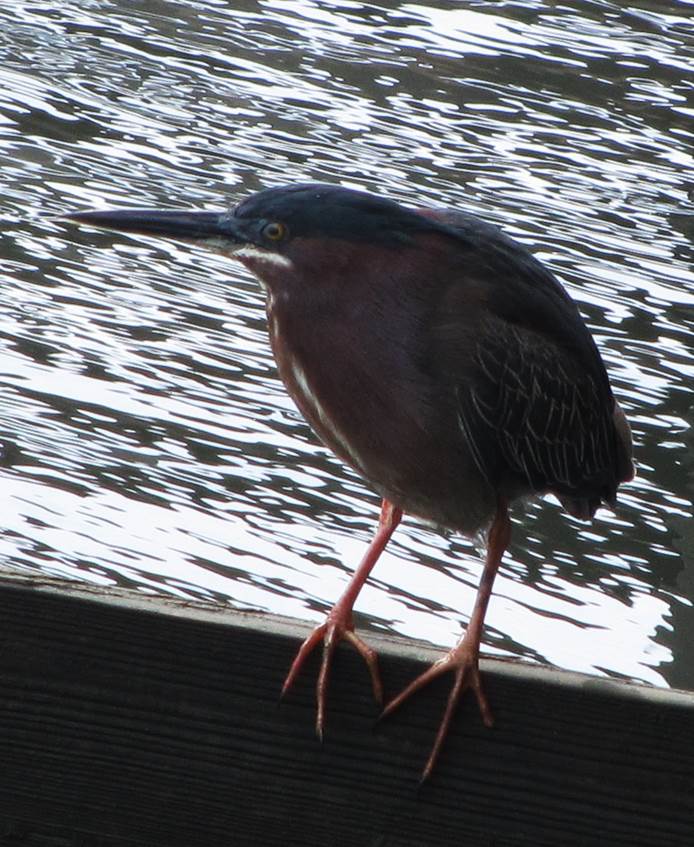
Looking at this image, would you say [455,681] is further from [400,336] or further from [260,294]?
[260,294]

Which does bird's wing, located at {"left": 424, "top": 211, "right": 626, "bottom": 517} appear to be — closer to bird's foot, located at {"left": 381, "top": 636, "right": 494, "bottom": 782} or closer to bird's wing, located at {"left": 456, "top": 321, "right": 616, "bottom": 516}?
bird's wing, located at {"left": 456, "top": 321, "right": 616, "bottom": 516}

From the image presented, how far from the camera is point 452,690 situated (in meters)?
1.41

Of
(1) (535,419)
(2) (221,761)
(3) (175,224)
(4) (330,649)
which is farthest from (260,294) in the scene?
(2) (221,761)

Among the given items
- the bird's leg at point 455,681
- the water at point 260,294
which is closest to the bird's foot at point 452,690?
the bird's leg at point 455,681

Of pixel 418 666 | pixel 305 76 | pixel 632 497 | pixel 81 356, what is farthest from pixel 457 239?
pixel 305 76

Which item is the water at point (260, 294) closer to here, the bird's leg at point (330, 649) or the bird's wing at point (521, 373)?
the bird's wing at point (521, 373)

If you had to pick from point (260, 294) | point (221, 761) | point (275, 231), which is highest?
point (275, 231)

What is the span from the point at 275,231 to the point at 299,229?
31 mm

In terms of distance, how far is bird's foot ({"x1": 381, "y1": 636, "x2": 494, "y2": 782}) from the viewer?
1401 millimetres

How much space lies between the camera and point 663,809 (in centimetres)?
137

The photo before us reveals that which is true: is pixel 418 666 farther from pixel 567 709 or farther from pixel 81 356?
pixel 81 356

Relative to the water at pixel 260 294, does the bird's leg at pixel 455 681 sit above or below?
above

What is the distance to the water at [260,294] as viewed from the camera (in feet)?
10.1

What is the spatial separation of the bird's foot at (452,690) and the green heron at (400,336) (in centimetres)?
6
